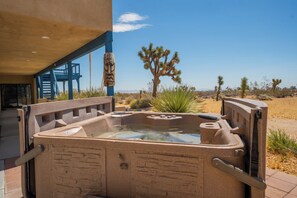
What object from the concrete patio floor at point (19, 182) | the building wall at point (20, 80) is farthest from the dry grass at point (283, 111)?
the building wall at point (20, 80)

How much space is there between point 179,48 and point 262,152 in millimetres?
15065

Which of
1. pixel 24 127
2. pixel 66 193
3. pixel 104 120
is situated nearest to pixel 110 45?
pixel 104 120

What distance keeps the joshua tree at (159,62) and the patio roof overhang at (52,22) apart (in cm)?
894

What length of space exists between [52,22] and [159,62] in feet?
37.0

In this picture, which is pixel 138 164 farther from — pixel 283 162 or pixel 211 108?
pixel 211 108

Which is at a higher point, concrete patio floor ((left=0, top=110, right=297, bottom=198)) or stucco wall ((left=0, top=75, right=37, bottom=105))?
stucco wall ((left=0, top=75, right=37, bottom=105))

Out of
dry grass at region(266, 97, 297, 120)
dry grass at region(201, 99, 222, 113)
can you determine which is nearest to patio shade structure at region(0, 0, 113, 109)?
dry grass at region(201, 99, 222, 113)

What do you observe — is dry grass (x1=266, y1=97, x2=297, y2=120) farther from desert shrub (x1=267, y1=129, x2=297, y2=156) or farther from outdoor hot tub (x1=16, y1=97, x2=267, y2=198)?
outdoor hot tub (x1=16, y1=97, x2=267, y2=198)

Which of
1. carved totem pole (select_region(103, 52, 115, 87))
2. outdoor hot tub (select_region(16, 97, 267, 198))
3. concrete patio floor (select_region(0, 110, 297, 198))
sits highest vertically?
carved totem pole (select_region(103, 52, 115, 87))

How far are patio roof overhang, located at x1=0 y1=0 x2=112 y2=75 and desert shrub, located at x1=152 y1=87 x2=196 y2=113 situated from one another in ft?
9.33

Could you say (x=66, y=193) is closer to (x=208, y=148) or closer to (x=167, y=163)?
(x=167, y=163)

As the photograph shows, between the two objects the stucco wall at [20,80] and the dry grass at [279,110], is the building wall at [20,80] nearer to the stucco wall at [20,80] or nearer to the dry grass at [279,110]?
the stucco wall at [20,80]

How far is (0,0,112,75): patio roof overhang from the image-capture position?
3938 millimetres

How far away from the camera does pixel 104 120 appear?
371 centimetres
